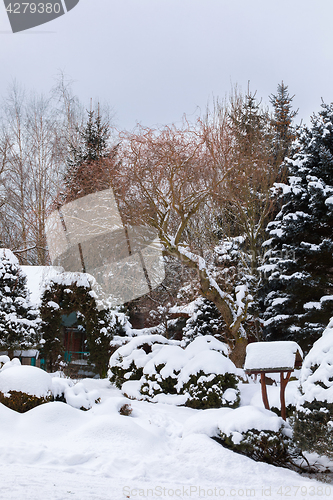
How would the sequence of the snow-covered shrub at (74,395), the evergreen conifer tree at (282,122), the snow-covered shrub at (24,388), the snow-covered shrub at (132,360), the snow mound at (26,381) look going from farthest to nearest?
the evergreen conifer tree at (282,122) < the snow-covered shrub at (132,360) < the snow-covered shrub at (74,395) < the snow mound at (26,381) < the snow-covered shrub at (24,388)

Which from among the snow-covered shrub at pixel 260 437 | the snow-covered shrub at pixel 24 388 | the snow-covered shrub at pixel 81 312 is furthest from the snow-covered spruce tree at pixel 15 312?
the snow-covered shrub at pixel 260 437

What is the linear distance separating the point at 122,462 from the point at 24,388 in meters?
2.63

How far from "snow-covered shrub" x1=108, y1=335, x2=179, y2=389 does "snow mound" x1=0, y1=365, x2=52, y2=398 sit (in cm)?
296

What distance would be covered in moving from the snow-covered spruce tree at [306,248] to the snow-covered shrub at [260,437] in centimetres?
577

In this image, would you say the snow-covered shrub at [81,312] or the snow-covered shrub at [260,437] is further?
the snow-covered shrub at [81,312]

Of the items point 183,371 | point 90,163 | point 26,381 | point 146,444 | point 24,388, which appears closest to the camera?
point 146,444

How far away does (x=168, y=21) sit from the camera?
7.17 metres

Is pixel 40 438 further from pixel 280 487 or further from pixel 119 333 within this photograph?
pixel 119 333

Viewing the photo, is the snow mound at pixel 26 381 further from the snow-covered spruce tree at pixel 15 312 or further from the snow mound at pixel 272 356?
the snow-covered spruce tree at pixel 15 312

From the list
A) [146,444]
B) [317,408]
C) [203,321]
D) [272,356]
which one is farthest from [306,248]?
[146,444]

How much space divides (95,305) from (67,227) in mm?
2746

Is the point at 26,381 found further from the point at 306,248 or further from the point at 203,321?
the point at 306,248

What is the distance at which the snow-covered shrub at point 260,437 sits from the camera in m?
5.07

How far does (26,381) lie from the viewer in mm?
6594
